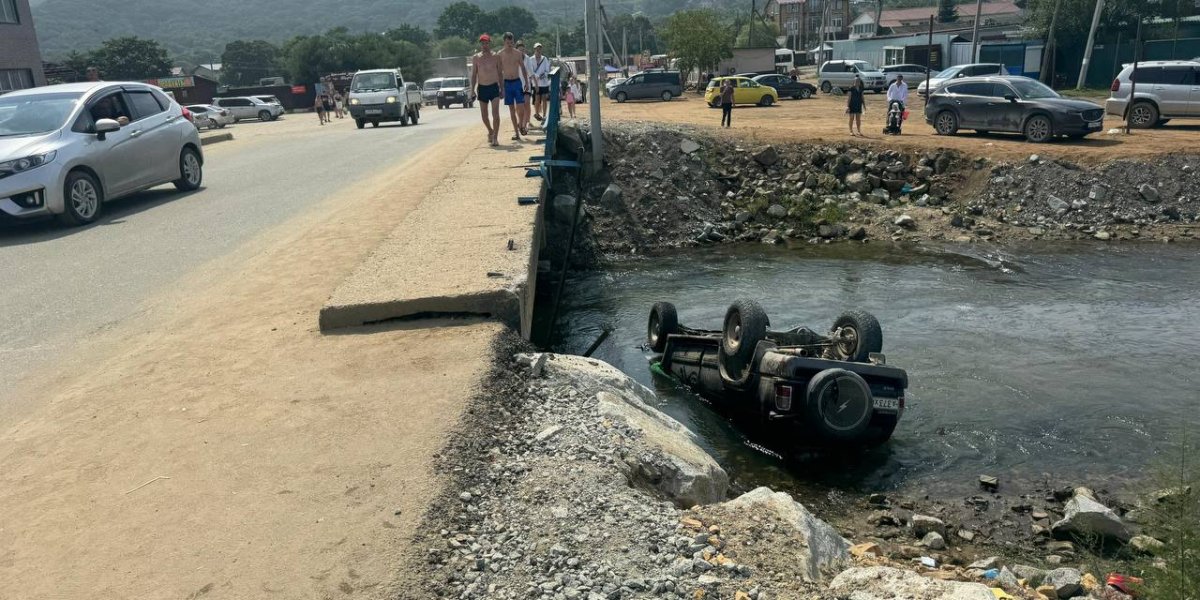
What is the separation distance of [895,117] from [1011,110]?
270cm

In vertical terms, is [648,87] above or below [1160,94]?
below

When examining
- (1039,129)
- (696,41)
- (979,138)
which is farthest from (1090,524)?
(696,41)

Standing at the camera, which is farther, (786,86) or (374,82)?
(786,86)

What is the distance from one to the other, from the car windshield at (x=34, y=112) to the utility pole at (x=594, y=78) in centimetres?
844

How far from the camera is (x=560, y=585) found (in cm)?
341

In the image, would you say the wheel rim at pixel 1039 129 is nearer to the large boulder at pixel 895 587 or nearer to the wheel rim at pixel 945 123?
the wheel rim at pixel 945 123

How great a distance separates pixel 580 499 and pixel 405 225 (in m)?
6.10

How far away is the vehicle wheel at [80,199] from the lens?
36.4ft

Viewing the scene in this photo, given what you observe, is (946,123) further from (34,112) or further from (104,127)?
(34,112)

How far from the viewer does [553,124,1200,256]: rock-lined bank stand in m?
16.4

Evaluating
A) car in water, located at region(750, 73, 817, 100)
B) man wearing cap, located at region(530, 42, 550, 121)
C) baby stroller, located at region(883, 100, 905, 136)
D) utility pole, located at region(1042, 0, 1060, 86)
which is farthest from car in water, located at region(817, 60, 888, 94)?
man wearing cap, located at region(530, 42, 550, 121)

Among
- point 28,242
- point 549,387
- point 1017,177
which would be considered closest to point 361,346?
point 549,387

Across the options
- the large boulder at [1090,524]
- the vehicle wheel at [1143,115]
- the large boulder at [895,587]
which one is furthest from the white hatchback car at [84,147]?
the vehicle wheel at [1143,115]

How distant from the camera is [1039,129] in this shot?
65.4 ft
